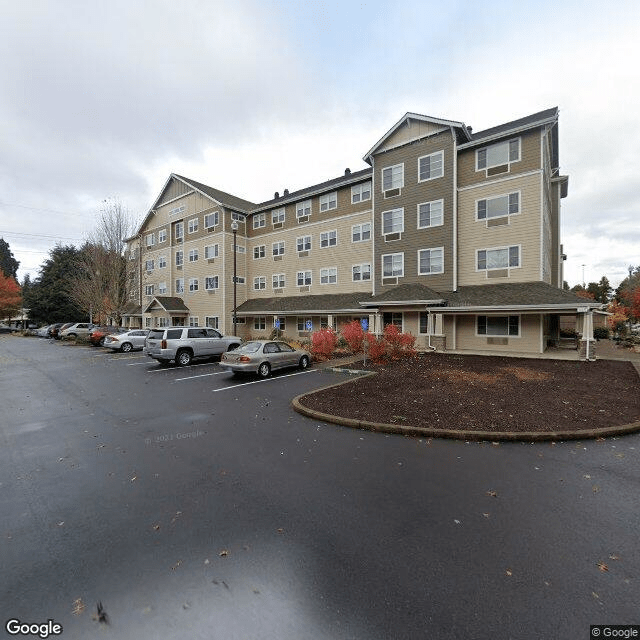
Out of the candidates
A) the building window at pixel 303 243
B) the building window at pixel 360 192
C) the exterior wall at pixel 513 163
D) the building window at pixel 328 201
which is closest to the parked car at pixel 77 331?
→ the building window at pixel 303 243

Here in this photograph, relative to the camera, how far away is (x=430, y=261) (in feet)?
72.0

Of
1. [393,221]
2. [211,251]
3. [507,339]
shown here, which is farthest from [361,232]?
[211,251]

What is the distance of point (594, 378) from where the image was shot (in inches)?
461

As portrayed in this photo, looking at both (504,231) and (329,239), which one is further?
(329,239)

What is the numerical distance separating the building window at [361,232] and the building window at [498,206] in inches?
311

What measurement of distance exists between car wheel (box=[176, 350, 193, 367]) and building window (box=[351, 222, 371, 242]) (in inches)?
617

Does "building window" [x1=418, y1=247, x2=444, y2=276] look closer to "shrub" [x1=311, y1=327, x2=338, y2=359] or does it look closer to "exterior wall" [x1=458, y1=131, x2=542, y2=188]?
"exterior wall" [x1=458, y1=131, x2=542, y2=188]

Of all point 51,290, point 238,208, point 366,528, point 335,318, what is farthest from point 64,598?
point 51,290

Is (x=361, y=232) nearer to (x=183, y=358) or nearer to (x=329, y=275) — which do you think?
(x=329, y=275)

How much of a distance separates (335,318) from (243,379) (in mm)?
14273

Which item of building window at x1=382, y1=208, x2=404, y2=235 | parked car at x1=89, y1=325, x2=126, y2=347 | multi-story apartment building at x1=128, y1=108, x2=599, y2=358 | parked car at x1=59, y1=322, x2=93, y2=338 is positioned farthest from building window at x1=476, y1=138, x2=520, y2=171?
parked car at x1=59, y1=322, x2=93, y2=338

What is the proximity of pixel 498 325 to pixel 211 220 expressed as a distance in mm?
27408

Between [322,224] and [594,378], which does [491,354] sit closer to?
[594,378]

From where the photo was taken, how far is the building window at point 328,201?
2742 cm
